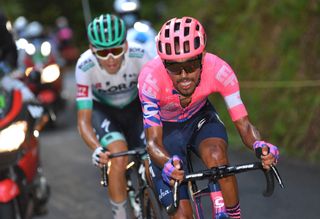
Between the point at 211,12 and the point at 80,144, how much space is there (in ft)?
13.8

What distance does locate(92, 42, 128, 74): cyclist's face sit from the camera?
6246 mm

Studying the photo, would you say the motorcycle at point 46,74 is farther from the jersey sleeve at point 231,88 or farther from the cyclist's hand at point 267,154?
the cyclist's hand at point 267,154

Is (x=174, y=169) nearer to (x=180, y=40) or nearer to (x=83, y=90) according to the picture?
(x=180, y=40)

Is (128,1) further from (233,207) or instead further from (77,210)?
(233,207)

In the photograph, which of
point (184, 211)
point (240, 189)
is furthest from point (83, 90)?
point (240, 189)

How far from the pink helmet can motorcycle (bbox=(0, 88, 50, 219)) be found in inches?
79.5

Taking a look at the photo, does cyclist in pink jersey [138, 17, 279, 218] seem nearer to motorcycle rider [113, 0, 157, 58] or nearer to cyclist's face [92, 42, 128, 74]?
cyclist's face [92, 42, 128, 74]

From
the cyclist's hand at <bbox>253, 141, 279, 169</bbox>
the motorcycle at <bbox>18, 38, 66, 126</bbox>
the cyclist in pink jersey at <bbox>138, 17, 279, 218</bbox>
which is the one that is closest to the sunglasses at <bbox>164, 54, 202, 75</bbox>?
the cyclist in pink jersey at <bbox>138, 17, 279, 218</bbox>

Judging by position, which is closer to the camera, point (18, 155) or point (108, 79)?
point (18, 155)

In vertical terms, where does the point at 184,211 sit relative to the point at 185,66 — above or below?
below

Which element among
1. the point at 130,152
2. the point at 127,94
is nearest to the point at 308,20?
the point at 127,94

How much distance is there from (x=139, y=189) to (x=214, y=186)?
69.2 inches

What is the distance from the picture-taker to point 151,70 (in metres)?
5.05

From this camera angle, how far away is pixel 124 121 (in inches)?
269
